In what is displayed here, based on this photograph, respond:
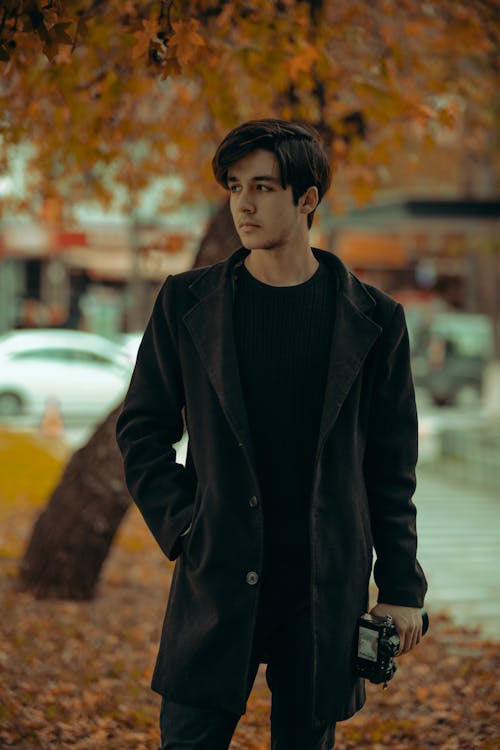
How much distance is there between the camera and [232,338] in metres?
2.80

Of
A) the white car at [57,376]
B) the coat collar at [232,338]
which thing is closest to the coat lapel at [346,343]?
the coat collar at [232,338]

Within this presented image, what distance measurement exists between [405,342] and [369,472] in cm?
37

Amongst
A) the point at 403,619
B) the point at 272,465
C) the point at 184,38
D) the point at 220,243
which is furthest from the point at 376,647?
the point at 220,243

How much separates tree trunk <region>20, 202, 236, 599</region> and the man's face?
4161 mm

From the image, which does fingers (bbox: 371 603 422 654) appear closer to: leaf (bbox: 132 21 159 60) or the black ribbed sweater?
the black ribbed sweater

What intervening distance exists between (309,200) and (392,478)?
77cm

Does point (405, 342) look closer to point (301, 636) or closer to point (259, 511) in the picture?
point (259, 511)

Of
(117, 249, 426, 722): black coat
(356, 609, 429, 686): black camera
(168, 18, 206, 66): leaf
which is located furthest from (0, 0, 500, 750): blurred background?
(356, 609, 429, 686): black camera

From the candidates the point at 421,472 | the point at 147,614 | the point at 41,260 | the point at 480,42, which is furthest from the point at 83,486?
the point at 41,260

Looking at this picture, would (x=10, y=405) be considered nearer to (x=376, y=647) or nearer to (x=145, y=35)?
(x=145, y=35)

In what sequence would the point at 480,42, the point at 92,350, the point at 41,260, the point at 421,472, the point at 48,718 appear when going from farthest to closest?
1. the point at 41,260
2. the point at 92,350
3. the point at 421,472
4. the point at 480,42
5. the point at 48,718

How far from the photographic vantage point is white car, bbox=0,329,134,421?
21969 mm

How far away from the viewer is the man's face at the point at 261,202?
2.81m

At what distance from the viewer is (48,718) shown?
471 cm
